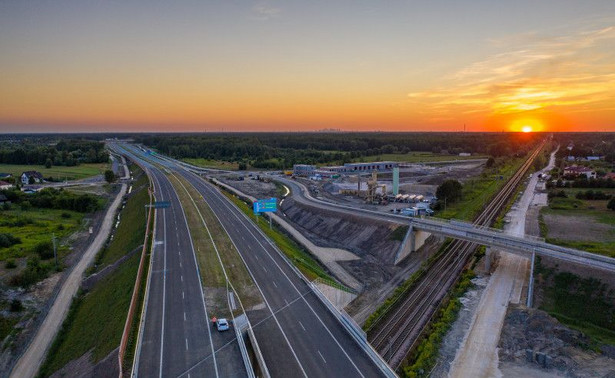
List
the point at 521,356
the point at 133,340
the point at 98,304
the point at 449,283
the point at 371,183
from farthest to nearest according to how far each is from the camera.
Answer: the point at 371,183 < the point at 449,283 < the point at 98,304 < the point at 521,356 < the point at 133,340

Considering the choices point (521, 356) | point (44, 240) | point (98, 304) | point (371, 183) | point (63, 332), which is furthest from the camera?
point (371, 183)

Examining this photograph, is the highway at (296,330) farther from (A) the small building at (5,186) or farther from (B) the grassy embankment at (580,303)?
(A) the small building at (5,186)

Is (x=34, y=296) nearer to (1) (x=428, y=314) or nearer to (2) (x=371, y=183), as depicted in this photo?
(1) (x=428, y=314)

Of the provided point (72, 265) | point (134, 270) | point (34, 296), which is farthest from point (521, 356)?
point (72, 265)

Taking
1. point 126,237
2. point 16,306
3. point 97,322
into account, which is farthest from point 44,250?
point 97,322

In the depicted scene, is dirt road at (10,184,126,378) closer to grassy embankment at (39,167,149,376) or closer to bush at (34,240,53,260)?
grassy embankment at (39,167,149,376)

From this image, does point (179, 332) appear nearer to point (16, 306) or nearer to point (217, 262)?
point (217, 262)
